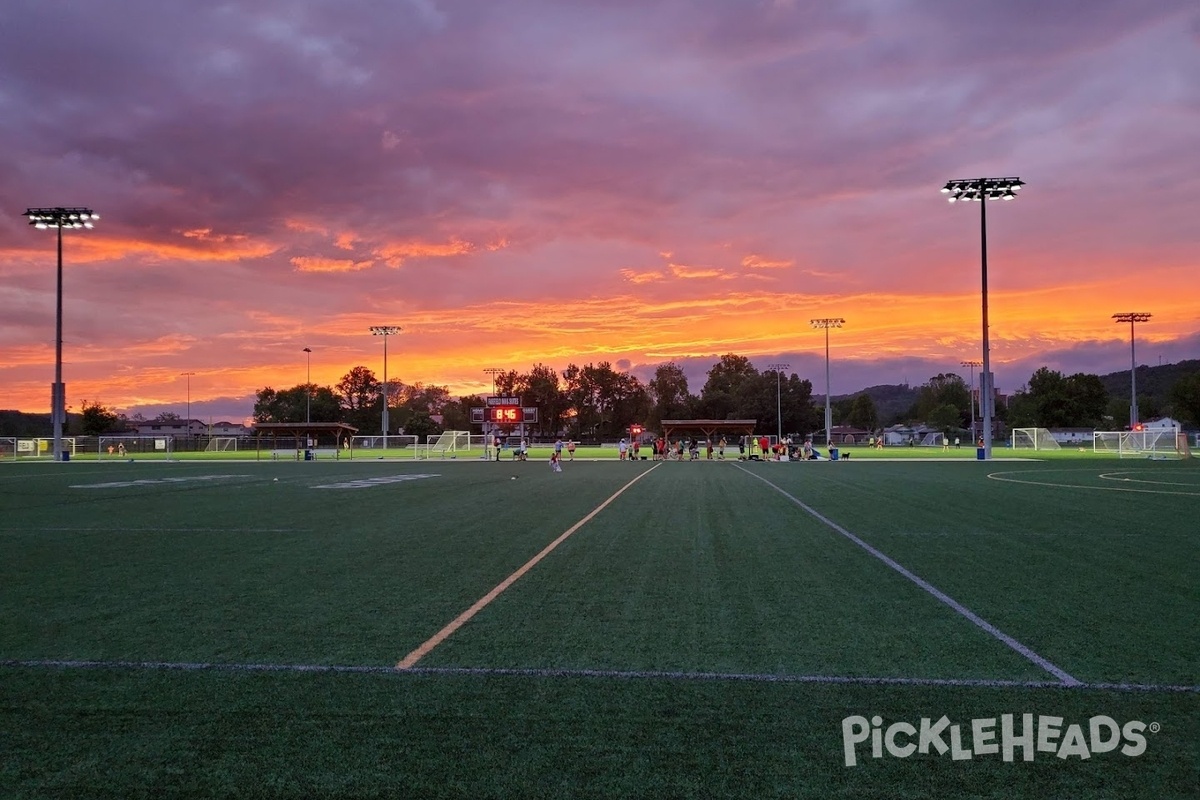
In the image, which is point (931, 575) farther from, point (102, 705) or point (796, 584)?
point (102, 705)

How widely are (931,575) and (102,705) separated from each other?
7.36m

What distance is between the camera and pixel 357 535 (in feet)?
39.8

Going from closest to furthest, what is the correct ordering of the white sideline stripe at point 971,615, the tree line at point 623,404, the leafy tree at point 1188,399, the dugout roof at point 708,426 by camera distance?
the white sideline stripe at point 971,615
the dugout roof at point 708,426
the leafy tree at point 1188,399
the tree line at point 623,404

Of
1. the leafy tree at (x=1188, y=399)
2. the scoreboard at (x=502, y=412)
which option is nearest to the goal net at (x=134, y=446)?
the scoreboard at (x=502, y=412)

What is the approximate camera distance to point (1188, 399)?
9762cm

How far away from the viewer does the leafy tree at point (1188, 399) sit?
9700cm

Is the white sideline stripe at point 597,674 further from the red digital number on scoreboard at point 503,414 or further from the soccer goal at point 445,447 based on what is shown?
the soccer goal at point 445,447

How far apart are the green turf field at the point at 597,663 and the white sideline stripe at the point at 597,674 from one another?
0.02 m

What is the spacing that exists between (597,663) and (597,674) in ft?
0.80

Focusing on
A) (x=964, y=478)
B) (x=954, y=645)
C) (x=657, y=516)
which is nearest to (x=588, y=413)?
(x=964, y=478)

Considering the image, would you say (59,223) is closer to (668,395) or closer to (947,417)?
(668,395)

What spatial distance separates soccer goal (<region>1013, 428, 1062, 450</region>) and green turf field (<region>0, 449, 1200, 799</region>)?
50.0m

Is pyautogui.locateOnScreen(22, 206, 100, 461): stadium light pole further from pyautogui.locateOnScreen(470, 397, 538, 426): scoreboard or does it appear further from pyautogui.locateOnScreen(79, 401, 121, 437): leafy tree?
pyautogui.locateOnScreen(79, 401, 121, 437): leafy tree

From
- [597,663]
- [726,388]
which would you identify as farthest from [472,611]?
[726,388]
